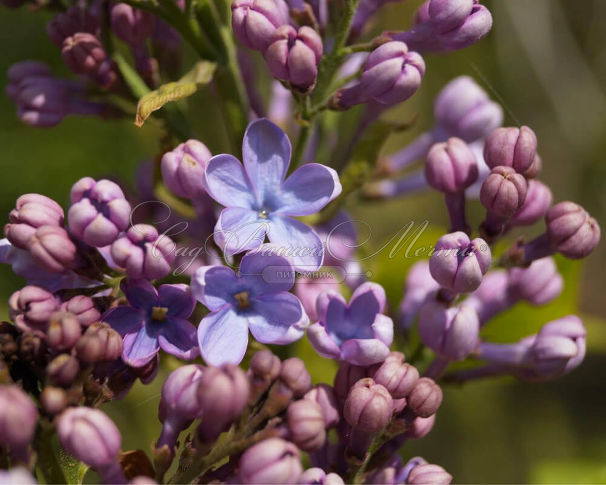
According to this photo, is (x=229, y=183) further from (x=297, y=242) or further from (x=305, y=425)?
(x=305, y=425)

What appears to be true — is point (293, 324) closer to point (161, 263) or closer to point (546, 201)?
point (161, 263)

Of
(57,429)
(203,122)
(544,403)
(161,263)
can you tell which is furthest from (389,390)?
(544,403)

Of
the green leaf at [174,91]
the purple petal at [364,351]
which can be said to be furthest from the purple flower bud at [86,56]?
the purple petal at [364,351]

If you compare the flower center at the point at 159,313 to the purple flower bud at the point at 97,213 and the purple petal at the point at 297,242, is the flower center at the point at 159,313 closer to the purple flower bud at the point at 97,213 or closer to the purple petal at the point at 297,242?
the purple flower bud at the point at 97,213

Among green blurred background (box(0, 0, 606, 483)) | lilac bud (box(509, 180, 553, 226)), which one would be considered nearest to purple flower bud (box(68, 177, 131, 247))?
lilac bud (box(509, 180, 553, 226))

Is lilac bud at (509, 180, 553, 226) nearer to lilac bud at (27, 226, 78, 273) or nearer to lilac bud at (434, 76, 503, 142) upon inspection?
lilac bud at (434, 76, 503, 142)

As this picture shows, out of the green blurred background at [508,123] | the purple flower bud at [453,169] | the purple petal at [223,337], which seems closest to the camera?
the purple petal at [223,337]


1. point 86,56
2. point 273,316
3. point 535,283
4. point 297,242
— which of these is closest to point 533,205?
point 535,283
